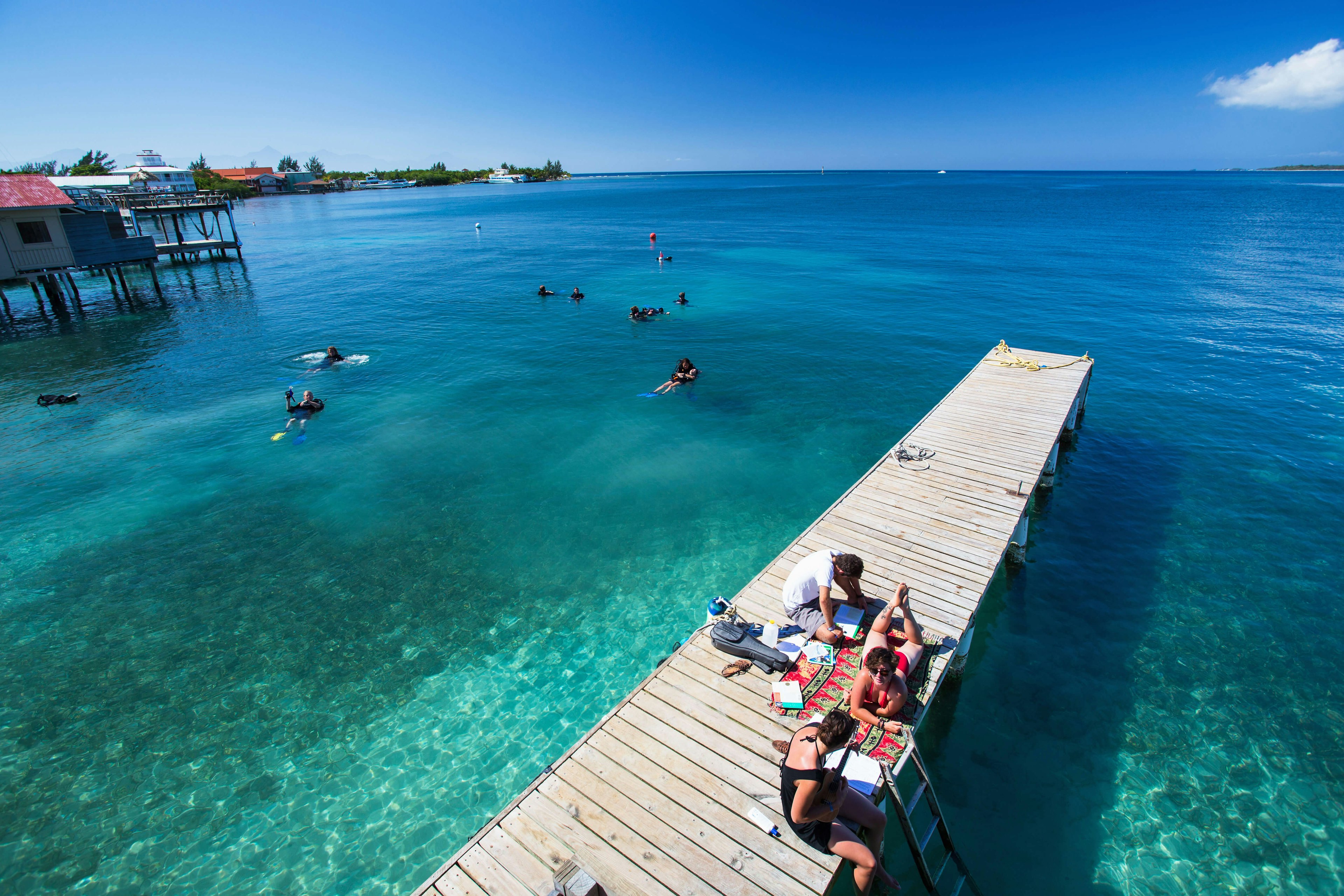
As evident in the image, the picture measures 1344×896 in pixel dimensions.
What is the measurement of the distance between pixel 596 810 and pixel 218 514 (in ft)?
57.7

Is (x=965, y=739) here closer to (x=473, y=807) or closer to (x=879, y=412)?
(x=473, y=807)

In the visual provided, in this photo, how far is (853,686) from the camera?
911cm

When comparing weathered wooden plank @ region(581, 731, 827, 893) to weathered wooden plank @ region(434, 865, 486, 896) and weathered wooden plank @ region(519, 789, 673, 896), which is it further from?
weathered wooden plank @ region(434, 865, 486, 896)

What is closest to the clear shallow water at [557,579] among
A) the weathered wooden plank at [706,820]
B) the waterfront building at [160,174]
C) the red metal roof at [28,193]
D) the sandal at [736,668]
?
the weathered wooden plank at [706,820]

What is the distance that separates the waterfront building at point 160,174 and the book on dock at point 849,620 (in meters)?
78.6

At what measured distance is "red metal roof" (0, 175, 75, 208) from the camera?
125 feet

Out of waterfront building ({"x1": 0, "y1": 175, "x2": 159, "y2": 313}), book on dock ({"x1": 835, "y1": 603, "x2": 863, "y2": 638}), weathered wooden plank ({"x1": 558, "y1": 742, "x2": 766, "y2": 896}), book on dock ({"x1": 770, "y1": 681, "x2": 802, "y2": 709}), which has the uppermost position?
waterfront building ({"x1": 0, "y1": 175, "x2": 159, "y2": 313})

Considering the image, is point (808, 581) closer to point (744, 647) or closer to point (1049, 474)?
point (744, 647)

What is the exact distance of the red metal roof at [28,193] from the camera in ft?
125

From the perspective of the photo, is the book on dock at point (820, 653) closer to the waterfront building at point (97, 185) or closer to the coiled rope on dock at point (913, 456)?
the coiled rope on dock at point (913, 456)

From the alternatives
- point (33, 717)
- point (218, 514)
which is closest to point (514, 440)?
point (218, 514)

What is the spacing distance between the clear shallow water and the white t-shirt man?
3.91 metres

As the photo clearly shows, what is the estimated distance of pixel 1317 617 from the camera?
1383 cm

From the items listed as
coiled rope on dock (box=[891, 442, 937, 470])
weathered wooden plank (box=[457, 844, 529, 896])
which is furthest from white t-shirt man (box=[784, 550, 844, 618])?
coiled rope on dock (box=[891, 442, 937, 470])
